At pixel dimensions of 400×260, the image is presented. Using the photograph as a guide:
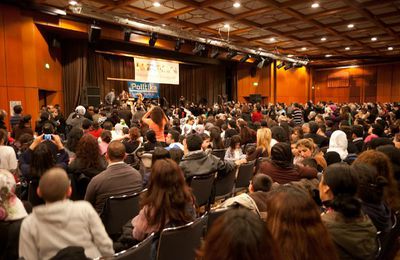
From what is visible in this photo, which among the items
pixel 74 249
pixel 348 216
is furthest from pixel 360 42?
pixel 74 249

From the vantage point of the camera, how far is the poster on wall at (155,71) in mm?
13411

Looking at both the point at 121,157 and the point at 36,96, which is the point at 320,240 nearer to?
the point at 121,157

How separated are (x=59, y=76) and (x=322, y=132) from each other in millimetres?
9314

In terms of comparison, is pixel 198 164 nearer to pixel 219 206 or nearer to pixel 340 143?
pixel 219 206

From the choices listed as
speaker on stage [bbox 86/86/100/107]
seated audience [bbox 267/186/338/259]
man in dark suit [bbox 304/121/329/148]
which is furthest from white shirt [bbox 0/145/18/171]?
speaker on stage [bbox 86/86/100/107]

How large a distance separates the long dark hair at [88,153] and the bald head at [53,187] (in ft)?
5.58

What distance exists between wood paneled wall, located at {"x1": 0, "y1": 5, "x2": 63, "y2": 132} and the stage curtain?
1474 millimetres

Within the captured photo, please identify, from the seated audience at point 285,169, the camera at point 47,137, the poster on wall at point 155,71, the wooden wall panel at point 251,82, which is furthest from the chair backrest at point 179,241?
the wooden wall panel at point 251,82

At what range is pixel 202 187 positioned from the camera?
137 inches

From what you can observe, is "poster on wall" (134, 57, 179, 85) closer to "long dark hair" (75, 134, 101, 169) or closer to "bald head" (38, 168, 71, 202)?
"long dark hair" (75, 134, 101, 169)

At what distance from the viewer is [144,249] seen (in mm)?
1769

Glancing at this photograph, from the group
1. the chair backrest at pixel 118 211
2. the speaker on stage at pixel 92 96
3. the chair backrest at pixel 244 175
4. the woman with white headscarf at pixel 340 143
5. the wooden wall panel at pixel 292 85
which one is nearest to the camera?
the chair backrest at pixel 118 211

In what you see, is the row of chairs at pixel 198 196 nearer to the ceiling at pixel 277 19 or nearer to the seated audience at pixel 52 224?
the seated audience at pixel 52 224

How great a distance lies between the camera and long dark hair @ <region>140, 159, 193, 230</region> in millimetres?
2197
